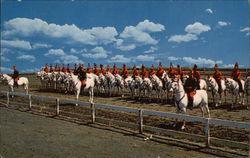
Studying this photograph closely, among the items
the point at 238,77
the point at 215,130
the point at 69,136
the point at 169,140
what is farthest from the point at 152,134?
the point at 238,77

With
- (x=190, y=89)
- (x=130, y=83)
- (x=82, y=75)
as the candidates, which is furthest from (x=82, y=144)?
(x=130, y=83)

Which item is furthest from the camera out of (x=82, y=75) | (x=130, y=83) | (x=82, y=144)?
(x=130, y=83)

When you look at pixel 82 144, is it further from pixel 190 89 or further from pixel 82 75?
pixel 82 75

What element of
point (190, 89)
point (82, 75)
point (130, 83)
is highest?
point (82, 75)

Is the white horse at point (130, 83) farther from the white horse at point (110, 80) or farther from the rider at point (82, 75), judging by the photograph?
the rider at point (82, 75)

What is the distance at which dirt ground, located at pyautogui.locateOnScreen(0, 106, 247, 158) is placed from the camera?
28.1 feet

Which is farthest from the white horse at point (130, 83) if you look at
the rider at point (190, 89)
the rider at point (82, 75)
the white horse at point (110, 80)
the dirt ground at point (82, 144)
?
the rider at point (190, 89)

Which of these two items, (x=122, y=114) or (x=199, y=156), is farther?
(x=122, y=114)

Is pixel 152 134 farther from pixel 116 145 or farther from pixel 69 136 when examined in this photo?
pixel 69 136

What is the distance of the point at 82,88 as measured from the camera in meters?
21.2

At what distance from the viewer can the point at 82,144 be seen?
9820 millimetres

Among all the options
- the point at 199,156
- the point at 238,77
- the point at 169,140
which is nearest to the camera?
the point at 199,156

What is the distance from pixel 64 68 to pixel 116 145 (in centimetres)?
2547

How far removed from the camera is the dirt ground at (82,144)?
28.1ft
